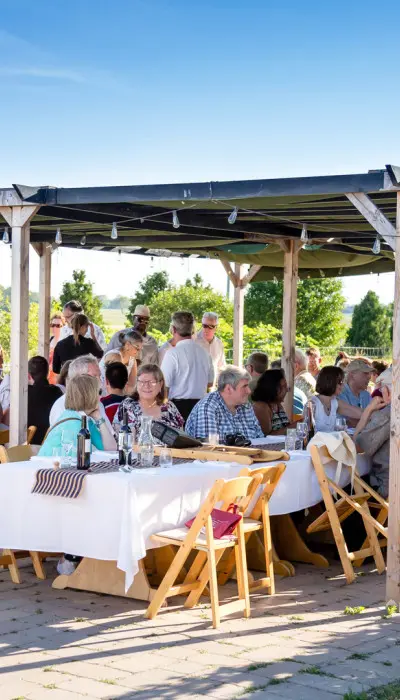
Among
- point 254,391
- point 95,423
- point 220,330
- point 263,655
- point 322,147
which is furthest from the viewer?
point 322,147

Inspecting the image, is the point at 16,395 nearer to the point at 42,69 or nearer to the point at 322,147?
the point at 42,69

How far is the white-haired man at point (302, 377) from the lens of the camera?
9.29m

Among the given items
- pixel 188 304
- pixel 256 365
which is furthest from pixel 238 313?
pixel 188 304

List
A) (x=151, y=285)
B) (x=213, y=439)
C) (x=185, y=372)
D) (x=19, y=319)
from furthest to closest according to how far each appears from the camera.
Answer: (x=151, y=285) → (x=185, y=372) → (x=19, y=319) → (x=213, y=439)

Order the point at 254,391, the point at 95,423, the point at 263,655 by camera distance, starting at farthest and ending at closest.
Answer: the point at 254,391 → the point at 95,423 → the point at 263,655

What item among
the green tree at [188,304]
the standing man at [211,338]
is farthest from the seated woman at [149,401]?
the green tree at [188,304]

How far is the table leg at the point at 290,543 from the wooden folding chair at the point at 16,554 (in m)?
1.52

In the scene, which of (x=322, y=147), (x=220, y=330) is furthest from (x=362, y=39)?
(x=322, y=147)

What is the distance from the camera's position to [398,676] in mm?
4047

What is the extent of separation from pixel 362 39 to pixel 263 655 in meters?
18.7

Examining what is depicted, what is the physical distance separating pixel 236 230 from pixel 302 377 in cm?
156

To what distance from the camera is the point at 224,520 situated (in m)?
5.02

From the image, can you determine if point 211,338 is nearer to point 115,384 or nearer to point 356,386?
point 356,386

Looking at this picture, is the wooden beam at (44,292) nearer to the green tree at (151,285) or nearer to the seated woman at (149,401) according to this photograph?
the seated woman at (149,401)
